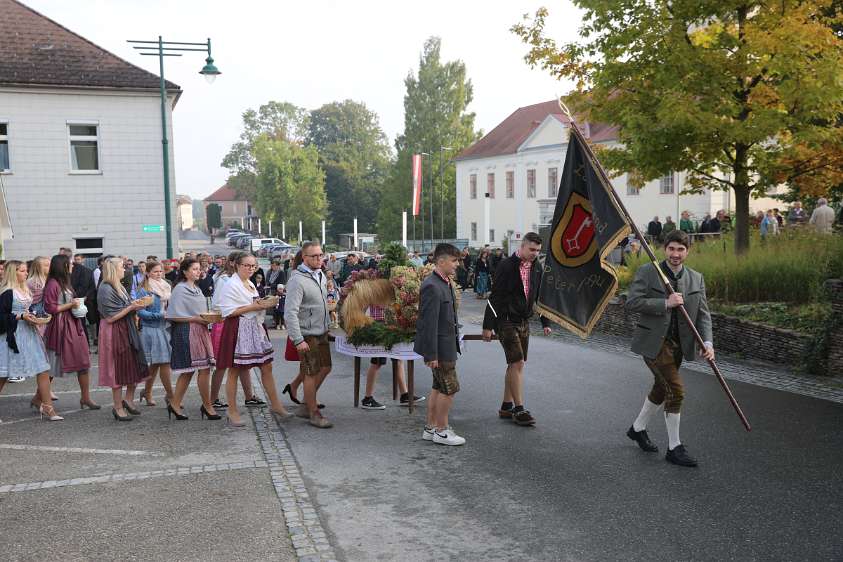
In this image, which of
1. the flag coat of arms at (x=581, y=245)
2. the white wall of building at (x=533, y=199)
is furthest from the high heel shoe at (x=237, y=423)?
the white wall of building at (x=533, y=199)

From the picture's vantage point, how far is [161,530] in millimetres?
→ 5648

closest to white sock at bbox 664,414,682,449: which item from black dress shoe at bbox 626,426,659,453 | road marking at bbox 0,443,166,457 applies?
black dress shoe at bbox 626,426,659,453

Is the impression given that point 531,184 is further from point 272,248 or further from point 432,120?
point 272,248

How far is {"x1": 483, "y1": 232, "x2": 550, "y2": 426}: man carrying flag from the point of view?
8672 millimetres

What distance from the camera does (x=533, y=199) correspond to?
6166cm

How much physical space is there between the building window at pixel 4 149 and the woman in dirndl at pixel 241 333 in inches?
853

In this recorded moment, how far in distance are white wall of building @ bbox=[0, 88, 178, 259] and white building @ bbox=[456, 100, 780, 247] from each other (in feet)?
78.8

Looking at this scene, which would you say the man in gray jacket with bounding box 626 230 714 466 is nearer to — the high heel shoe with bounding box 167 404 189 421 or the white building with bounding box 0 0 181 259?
the high heel shoe with bounding box 167 404 189 421

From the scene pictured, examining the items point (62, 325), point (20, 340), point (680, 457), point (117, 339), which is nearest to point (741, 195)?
point (680, 457)

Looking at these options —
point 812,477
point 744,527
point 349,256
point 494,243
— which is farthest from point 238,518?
point 494,243

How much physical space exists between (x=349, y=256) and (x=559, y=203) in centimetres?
1469

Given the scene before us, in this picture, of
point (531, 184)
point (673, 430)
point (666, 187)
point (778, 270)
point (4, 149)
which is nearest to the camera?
point (673, 430)

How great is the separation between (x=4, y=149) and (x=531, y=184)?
41.8m

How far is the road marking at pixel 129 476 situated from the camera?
266 inches
